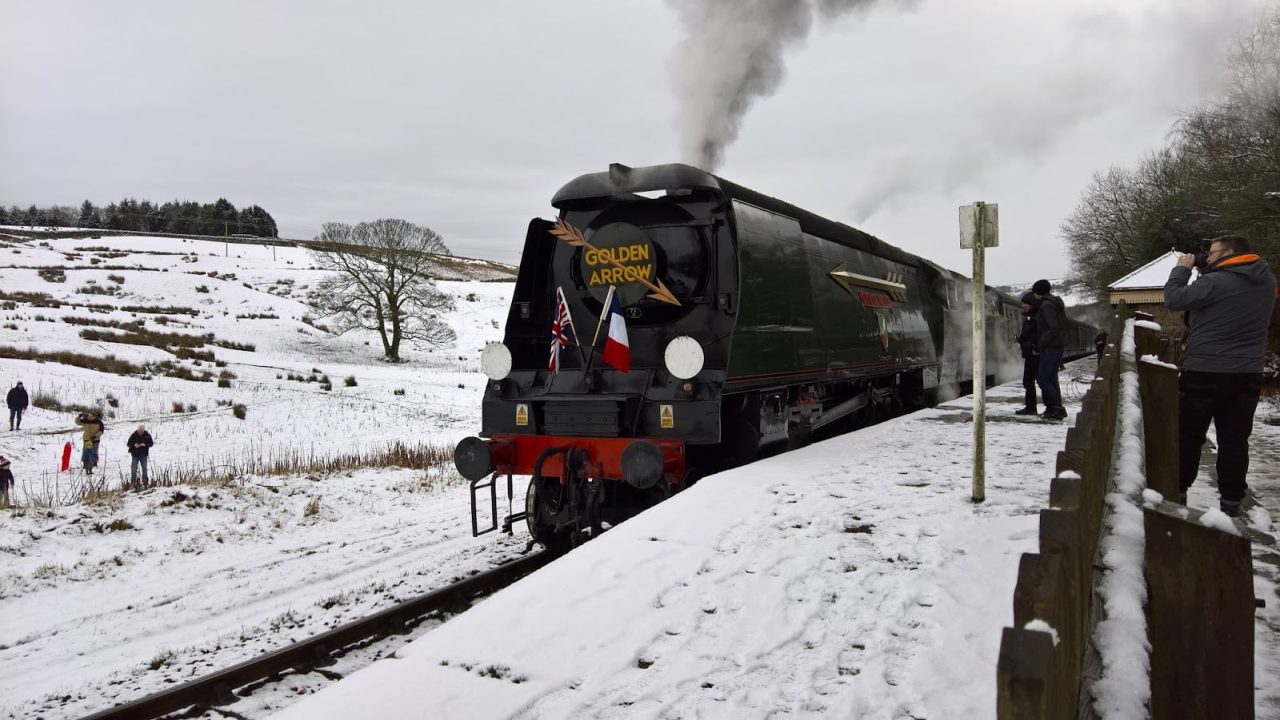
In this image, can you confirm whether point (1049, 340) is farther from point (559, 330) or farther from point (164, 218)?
point (164, 218)

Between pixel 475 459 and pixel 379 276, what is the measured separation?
98.0 feet

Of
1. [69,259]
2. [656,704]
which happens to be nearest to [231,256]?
[69,259]

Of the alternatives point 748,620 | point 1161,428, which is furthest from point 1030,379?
point 748,620

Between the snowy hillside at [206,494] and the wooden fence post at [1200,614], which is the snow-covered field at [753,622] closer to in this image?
the wooden fence post at [1200,614]

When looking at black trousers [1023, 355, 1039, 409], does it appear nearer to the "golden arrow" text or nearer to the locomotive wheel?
the "golden arrow" text

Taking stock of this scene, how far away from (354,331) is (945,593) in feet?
123

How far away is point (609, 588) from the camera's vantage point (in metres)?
3.85

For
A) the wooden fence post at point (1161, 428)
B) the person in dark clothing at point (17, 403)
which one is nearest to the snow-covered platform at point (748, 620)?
the wooden fence post at point (1161, 428)

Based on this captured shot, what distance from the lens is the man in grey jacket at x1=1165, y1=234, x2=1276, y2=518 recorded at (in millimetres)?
4566

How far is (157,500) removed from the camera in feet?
30.1

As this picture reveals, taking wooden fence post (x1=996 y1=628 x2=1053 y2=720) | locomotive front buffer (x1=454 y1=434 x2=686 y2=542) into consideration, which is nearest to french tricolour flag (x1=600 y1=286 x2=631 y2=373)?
locomotive front buffer (x1=454 y1=434 x2=686 y2=542)

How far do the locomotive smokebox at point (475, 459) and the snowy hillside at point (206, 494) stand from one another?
2.98 feet

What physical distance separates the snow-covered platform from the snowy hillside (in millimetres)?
2546

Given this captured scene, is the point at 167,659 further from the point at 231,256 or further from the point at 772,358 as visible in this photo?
the point at 231,256
